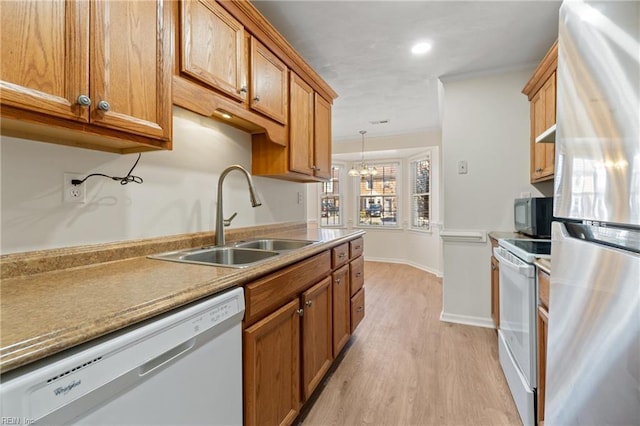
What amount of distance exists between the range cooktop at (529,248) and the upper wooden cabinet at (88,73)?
182 cm

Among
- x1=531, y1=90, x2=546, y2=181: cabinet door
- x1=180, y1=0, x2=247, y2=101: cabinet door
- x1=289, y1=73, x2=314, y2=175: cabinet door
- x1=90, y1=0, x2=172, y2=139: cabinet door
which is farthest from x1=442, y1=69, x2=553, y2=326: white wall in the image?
x1=90, y1=0, x2=172, y2=139: cabinet door

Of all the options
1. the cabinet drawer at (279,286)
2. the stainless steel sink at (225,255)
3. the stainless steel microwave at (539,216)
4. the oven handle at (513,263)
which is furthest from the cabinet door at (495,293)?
the stainless steel sink at (225,255)

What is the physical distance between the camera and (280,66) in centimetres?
199

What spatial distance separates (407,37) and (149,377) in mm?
2542

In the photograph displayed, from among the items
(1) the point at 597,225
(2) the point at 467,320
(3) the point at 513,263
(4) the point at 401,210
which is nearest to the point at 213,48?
(1) the point at 597,225

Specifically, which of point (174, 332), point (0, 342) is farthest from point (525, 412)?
point (0, 342)

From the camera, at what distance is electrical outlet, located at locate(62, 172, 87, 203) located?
3.70 feet

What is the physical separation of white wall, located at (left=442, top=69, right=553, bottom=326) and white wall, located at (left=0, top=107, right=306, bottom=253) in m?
2.01

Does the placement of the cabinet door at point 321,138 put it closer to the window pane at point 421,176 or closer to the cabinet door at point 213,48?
the cabinet door at point 213,48

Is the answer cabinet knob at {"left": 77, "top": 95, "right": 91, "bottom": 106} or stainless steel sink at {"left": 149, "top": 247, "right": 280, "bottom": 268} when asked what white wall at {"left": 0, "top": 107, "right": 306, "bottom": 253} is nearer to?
stainless steel sink at {"left": 149, "top": 247, "right": 280, "bottom": 268}

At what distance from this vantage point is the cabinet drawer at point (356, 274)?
232 centimetres

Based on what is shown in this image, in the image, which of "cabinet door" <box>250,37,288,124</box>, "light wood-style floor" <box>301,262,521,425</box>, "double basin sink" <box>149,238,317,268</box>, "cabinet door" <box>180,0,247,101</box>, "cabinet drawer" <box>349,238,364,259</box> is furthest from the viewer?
"cabinet drawer" <box>349,238,364,259</box>

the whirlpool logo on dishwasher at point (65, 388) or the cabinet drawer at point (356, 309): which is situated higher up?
the whirlpool logo on dishwasher at point (65, 388)

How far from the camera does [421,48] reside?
2385mm
